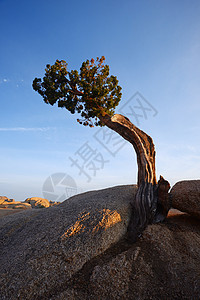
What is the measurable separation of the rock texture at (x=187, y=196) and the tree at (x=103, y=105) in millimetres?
438

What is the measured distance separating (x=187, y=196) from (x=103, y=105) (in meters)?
7.03

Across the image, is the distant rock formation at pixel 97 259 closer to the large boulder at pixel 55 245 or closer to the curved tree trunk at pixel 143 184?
the large boulder at pixel 55 245

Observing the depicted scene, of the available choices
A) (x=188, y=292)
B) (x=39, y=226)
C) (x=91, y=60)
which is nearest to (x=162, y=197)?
(x=188, y=292)

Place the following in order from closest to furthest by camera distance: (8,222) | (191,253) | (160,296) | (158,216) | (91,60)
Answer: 1. (160,296)
2. (191,253)
3. (158,216)
4. (8,222)
5. (91,60)

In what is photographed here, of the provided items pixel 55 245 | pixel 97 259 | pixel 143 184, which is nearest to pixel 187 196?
pixel 143 184

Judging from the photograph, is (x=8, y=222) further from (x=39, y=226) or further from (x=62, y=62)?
(x=62, y=62)

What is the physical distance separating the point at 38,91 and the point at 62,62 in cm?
248

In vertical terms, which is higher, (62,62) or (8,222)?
(62,62)

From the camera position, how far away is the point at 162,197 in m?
8.82

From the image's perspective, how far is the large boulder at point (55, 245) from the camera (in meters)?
4.99

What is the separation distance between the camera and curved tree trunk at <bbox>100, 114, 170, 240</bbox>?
26.7 ft

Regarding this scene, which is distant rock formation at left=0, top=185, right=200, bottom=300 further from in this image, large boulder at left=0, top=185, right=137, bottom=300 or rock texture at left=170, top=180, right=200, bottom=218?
rock texture at left=170, top=180, right=200, bottom=218

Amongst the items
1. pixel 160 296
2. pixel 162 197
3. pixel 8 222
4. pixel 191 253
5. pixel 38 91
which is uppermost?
pixel 38 91

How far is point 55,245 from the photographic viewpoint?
6027mm
